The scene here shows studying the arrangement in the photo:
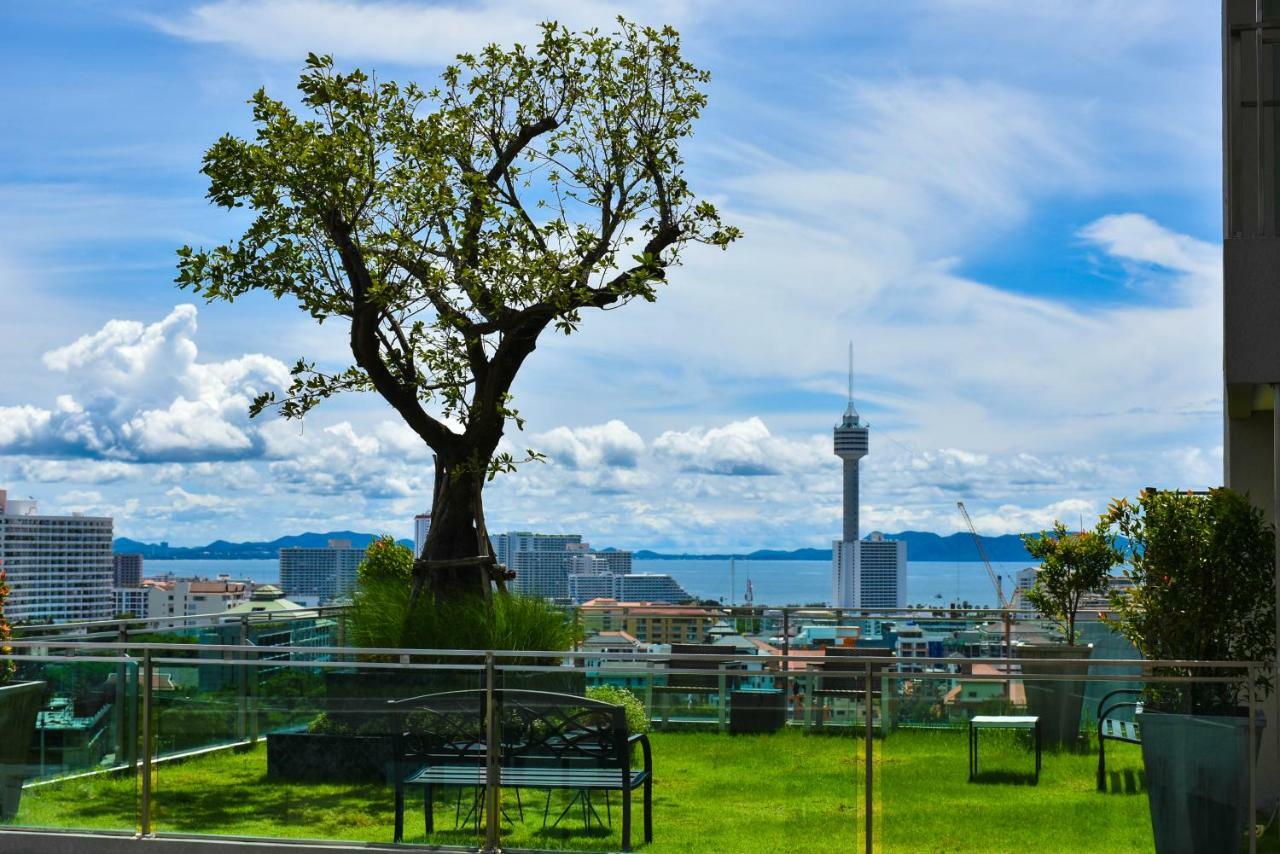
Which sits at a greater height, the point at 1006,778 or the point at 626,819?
the point at 1006,778

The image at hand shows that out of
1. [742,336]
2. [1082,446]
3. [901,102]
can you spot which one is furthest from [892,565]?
[901,102]

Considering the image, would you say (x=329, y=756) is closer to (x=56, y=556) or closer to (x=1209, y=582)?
(x=1209, y=582)

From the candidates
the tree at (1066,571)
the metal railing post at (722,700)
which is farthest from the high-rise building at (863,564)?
the metal railing post at (722,700)

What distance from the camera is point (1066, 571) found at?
12695mm

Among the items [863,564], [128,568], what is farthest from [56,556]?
[863,564]

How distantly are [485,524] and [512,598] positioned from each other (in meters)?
1.35

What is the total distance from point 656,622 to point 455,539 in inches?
99.3

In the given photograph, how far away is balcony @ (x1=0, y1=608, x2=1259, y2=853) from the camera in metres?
7.71

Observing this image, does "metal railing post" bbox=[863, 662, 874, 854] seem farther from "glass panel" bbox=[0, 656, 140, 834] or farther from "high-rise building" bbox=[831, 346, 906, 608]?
"high-rise building" bbox=[831, 346, 906, 608]

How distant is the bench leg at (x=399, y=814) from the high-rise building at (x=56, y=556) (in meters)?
78.7

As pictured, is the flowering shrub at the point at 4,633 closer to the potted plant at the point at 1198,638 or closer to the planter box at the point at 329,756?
the planter box at the point at 329,756

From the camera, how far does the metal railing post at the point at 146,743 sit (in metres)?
8.40

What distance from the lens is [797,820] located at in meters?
7.87

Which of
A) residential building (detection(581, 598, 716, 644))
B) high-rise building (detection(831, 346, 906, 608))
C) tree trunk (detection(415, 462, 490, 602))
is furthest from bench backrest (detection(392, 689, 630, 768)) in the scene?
high-rise building (detection(831, 346, 906, 608))
